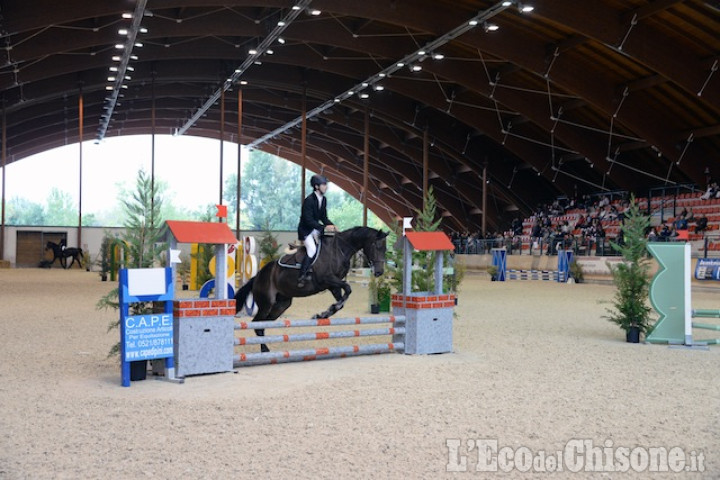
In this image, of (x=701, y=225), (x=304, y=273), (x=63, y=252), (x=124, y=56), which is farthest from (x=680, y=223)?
(x=63, y=252)

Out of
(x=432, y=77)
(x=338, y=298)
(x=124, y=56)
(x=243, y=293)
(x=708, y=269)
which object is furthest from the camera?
(x=432, y=77)

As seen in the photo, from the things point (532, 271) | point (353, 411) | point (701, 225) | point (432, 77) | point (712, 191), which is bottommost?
point (353, 411)

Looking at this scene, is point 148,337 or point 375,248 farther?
point 375,248

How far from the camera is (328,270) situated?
8367 millimetres

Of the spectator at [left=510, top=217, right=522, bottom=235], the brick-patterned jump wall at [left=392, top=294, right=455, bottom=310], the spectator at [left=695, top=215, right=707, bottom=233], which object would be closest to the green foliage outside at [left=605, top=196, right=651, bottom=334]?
the brick-patterned jump wall at [left=392, top=294, right=455, bottom=310]

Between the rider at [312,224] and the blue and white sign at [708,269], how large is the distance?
15.5 metres

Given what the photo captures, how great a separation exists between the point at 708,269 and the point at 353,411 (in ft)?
59.6

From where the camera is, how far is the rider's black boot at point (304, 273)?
820 centimetres

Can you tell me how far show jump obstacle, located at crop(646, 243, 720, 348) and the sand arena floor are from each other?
431mm

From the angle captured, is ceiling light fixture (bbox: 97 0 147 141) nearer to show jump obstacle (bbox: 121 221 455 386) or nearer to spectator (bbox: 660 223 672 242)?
show jump obstacle (bbox: 121 221 455 386)

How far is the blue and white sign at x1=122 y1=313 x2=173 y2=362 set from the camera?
6.23 meters

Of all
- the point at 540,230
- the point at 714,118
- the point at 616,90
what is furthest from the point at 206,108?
the point at 714,118

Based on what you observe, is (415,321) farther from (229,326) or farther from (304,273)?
(229,326)

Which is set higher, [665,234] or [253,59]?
[253,59]
